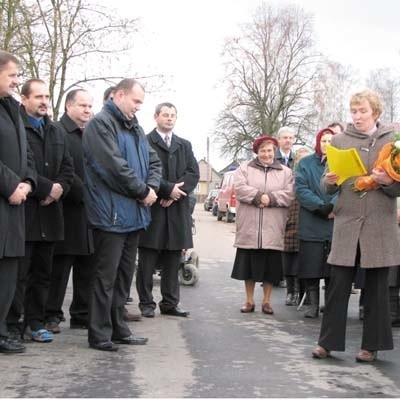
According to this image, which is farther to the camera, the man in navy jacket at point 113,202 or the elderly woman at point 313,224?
the elderly woman at point 313,224

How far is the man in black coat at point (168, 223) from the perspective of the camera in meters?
7.68

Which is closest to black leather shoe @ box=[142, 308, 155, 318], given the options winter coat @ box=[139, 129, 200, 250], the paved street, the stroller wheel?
the paved street

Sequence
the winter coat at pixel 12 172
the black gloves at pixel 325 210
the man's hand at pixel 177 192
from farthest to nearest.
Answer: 1. the black gloves at pixel 325 210
2. the man's hand at pixel 177 192
3. the winter coat at pixel 12 172

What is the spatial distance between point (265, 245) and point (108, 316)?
8.58 feet

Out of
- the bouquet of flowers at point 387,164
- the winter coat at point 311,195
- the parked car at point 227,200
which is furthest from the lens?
the parked car at point 227,200

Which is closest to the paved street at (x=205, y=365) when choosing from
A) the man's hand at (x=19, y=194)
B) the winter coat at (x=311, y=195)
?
the winter coat at (x=311, y=195)

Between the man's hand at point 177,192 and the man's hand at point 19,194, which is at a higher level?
the man's hand at point 177,192

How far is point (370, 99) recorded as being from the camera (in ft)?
18.8

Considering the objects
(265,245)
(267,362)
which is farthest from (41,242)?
(265,245)

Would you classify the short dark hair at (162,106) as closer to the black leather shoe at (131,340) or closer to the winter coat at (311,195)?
the winter coat at (311,195)

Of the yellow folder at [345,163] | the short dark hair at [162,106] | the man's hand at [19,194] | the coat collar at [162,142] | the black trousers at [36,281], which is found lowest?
the black trousers at [36,281]

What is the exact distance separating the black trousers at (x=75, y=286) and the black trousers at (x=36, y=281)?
0.32 metres

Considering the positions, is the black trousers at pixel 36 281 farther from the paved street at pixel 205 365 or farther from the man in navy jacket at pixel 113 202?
the man in navy jacket at pixel 113 202

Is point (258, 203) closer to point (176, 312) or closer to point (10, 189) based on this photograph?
point (176, 312)
